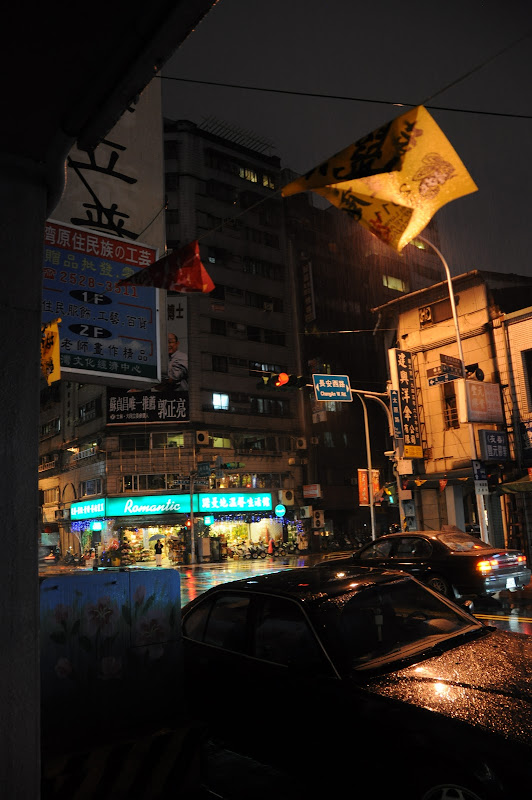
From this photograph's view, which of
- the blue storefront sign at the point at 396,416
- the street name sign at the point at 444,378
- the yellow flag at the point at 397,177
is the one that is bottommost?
the yellow flag at the point at 397,177

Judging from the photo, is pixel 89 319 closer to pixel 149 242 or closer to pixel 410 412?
pixel 149 242

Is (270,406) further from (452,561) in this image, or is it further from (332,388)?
(452,561)

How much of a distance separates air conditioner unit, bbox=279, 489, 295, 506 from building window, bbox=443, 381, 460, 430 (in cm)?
2427

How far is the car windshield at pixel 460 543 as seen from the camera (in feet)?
40.7

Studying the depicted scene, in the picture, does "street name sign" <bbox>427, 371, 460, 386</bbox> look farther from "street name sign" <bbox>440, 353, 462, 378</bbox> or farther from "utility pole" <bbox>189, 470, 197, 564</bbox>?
"utility pole" <bbox>189, 470, 197, 564</bbox>

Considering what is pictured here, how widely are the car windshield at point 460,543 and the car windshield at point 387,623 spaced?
7652 millimetres

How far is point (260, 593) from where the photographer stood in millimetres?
→ 5164

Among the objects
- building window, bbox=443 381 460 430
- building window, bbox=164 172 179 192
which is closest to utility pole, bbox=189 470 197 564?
building window, bbox=443 381 460 430

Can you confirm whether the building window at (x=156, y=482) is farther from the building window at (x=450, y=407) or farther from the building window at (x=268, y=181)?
the building window at (x=268, y=181)

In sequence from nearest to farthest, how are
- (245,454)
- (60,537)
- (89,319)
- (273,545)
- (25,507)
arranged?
(25,507) < (89,319) < (273,545) < (245,454) < (60,537)

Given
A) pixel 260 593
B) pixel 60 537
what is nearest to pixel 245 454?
pixel 60 537

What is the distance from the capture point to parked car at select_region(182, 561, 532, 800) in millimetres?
3320

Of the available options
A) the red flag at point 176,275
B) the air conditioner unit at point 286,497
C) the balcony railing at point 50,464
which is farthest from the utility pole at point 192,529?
the red flag at point 176,275

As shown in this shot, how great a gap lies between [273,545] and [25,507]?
41.9 metres
